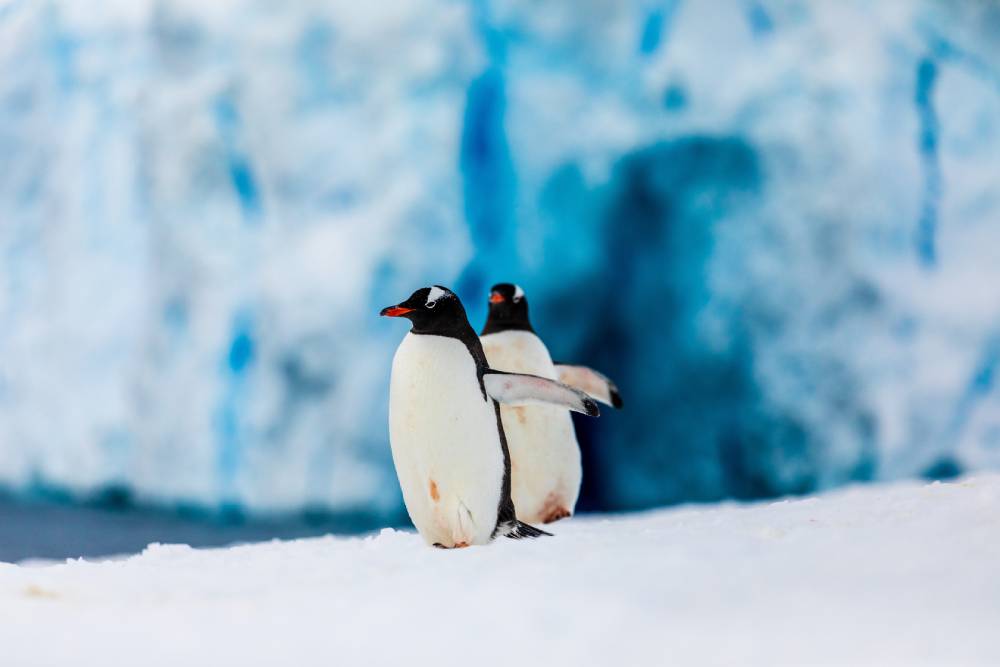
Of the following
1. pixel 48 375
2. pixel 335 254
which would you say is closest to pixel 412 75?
pixel 335 254

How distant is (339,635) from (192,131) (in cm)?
245

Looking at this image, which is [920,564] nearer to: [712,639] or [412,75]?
[712,639]

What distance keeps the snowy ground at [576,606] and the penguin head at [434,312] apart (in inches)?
13.9

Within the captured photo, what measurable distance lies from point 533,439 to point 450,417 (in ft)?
1.38

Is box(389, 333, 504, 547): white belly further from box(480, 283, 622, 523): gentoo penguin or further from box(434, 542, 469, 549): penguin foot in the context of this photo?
box(480, 283, 622, 523): gentoo penguin

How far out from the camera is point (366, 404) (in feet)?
10.0

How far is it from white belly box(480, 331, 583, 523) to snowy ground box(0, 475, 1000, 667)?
504mm

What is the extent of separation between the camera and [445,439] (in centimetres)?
149

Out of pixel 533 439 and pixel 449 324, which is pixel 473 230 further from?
pixel 449 324

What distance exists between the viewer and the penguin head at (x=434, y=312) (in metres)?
1.51

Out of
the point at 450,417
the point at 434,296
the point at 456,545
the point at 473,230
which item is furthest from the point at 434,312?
the point at 473,230

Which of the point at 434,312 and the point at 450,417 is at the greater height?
the point at 434,312

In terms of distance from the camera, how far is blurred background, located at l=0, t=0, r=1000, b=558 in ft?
9.89

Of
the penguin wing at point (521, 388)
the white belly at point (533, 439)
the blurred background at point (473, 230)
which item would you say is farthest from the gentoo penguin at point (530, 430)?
the blurred background at point (473, 230)
